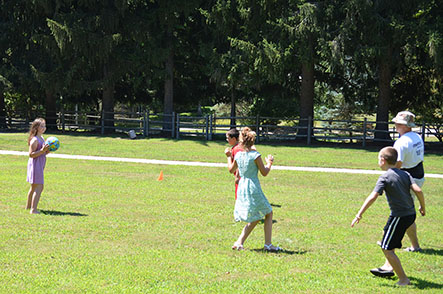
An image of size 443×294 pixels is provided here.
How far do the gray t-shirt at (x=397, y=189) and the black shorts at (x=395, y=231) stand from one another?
0.19 ft

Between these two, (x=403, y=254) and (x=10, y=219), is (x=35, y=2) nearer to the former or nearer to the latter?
(x=10, y=219)

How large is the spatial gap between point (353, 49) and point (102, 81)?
1342cm

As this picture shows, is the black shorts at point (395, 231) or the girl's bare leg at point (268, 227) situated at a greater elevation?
the black shorts at point (395, 231)

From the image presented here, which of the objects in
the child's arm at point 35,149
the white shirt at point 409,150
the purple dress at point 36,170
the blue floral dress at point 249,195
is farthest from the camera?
the purple dress at point 36,170

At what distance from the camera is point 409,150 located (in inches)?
301

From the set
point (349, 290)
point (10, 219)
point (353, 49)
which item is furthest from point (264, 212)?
point (353, 49)

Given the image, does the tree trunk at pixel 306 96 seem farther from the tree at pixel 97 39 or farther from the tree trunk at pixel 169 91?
the tree at pixel 97 39

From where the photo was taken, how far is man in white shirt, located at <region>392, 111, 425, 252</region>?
7637mm

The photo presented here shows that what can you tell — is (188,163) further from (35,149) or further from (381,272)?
(381,272)

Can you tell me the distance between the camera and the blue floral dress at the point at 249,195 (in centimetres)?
750

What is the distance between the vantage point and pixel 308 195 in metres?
13.0

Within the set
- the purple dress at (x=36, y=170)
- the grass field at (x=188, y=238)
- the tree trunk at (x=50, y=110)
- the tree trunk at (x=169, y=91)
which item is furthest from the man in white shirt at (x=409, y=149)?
the tree trunk at (x=50, y=110)

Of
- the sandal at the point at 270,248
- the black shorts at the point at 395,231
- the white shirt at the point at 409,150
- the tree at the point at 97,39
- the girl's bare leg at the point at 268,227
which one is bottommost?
the sandal at the point at 270,248

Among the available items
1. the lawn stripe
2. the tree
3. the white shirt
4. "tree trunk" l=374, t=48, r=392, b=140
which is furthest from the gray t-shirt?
the tree
